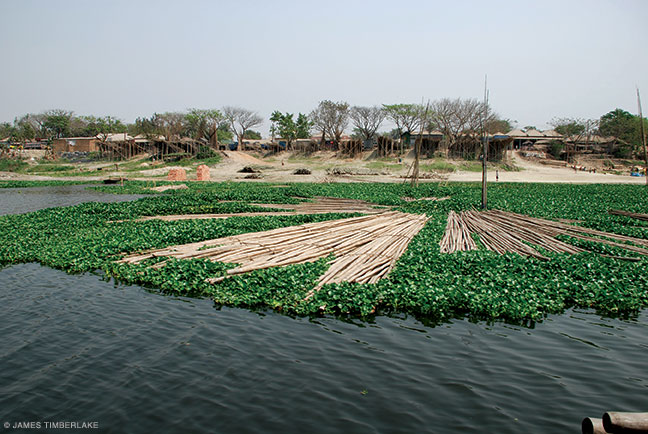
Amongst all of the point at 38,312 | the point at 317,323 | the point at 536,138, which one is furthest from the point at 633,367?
the point at 536,138

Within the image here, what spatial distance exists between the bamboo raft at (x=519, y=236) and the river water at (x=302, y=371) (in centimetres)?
355

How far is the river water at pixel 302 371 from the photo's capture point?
16.6ft

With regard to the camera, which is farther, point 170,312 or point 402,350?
point 170,312

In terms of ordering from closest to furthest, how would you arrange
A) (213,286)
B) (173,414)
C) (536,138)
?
(173,414)
(213,286)
(536,138)

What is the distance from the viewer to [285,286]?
8.59 m

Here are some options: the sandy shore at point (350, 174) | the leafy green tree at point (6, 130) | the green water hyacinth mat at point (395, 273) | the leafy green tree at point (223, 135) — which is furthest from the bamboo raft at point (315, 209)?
the leafy green tree at point (6, 130)

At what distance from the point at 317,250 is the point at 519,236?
5764 mm

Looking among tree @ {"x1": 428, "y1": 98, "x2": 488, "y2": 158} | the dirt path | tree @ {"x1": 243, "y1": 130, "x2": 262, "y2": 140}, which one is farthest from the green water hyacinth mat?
tree @ {"x1": 243, "y1": 130, "x2": 262, "y2": 140}

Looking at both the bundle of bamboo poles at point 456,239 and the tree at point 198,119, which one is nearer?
the bundle of bamboo poles at point 456,239

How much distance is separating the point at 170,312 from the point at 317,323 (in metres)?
2.65

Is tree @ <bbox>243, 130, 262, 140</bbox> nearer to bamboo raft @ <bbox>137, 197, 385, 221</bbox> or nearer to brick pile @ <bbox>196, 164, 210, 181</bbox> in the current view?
brick pile @ <bbox>196, 164, 210, 181</bbox>

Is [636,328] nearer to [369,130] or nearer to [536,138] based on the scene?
[369,130]

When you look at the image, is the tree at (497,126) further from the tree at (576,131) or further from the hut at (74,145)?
the hut at (74,145)

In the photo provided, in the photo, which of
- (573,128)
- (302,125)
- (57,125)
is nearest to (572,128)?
(573,128)
